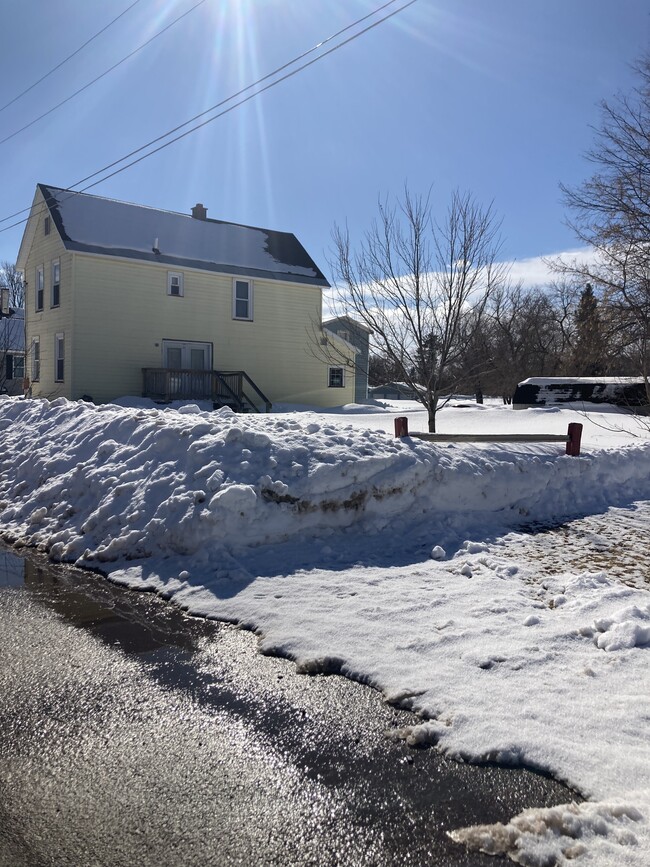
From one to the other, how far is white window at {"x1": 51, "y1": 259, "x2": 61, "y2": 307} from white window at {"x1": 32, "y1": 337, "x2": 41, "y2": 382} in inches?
91.9

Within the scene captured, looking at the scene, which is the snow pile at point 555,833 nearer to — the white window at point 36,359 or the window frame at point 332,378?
the white window at point 36,359

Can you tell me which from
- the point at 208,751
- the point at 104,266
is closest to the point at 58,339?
the point at 104,266

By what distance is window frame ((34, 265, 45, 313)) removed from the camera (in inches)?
1013

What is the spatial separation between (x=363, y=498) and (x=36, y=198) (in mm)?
24309

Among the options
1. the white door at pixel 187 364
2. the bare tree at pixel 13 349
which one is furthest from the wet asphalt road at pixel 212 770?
the bare tree at pixel 13 349

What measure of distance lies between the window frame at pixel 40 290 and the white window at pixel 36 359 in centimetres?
128

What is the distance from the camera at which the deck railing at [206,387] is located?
23562 millimetres

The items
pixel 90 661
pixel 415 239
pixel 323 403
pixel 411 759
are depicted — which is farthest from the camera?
pixel 323 403

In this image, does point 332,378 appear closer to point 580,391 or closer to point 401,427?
point 580,391

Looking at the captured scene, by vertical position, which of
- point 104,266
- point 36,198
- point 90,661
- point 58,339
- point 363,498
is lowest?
point 90,661

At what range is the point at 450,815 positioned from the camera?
3002 millimetres

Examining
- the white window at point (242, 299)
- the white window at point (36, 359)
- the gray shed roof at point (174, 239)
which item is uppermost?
the gray shed roof at point (174, 239)

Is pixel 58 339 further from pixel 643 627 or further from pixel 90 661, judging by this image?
pixel 643 627

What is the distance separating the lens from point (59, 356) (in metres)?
24.4
